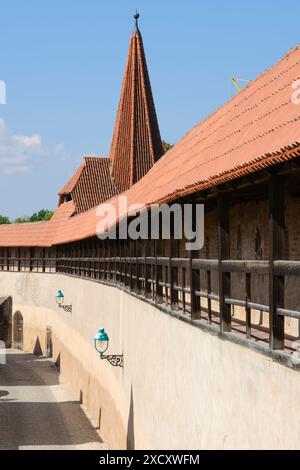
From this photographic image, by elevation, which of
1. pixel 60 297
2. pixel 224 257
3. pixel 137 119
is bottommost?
pixel 60 297

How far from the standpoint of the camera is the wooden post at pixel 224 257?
8.52 meters

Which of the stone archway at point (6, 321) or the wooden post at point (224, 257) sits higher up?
the wooden post at point (224, 257)

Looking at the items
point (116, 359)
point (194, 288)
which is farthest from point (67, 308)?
point (194, 288)

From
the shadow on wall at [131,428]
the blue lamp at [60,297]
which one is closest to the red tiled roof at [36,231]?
the blue lamp at [60,297]

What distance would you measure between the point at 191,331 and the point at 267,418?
361 centimetres

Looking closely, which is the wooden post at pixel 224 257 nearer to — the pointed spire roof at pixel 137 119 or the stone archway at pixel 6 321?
the pointed spire roof at pixel 137 119

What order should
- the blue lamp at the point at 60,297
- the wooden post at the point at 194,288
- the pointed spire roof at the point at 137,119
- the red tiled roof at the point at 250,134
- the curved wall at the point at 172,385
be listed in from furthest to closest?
the pointed spire roof at the point at 137,119 < the blue lamp at the point at 60,297 < the wooden post at the point at 194,288 < the red tiled roof at the point at 250,134 < the curved wall at the point at 172,385

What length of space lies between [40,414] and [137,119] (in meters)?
21.2

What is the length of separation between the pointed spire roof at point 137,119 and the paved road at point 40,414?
40.7 feet

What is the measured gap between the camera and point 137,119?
4250 cm

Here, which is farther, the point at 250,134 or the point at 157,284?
the point at 157,284

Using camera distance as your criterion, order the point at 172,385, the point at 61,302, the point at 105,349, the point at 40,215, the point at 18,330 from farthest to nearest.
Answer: the point at 40,215, the point at 18,330, the point at 61,302, the point at 105,349, the point at 172,385

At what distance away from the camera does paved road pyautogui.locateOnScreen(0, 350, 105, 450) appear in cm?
2100

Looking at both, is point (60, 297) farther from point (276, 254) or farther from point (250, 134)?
point (276, 254)
